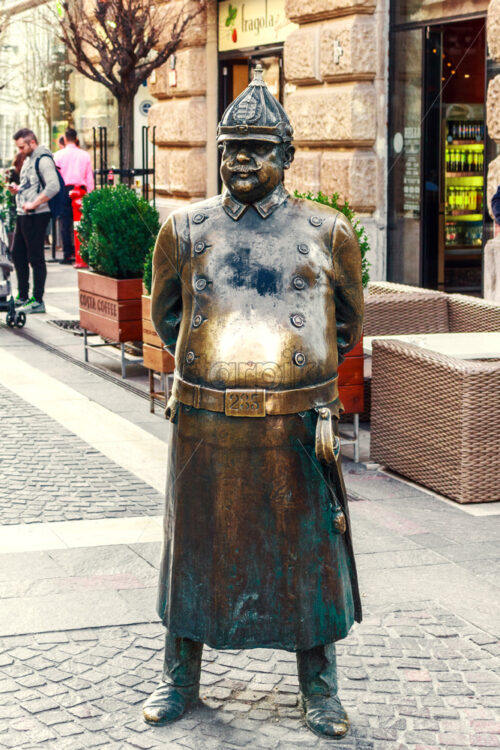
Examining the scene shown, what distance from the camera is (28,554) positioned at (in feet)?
18.0

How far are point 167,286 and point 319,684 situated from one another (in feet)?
4.38

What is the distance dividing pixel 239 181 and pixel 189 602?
4.22 ft

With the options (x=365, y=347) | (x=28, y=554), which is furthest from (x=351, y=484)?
(x=28, y=554)

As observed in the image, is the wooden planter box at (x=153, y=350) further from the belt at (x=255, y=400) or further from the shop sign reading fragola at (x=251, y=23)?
the shop sign reading fragola at (x=251, y=23)

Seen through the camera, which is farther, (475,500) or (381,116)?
(381,116)

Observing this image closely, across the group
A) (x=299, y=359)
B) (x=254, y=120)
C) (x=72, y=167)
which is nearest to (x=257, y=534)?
(x=299, y=359)

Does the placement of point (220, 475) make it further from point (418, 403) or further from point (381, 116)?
point (381, 116)

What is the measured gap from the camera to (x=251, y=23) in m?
16.1

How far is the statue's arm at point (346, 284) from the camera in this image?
3.77 meters

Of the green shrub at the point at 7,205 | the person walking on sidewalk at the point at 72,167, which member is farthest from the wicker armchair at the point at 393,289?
the person walking on sidewalk at the point at 72,167

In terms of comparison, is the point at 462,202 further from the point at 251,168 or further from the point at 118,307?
the point at 251,168

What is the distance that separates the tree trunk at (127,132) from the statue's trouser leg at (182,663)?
10.1 m

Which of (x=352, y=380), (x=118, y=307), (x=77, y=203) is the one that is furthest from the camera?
(x=77, y=203)

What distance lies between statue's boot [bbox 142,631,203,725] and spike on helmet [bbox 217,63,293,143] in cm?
158
